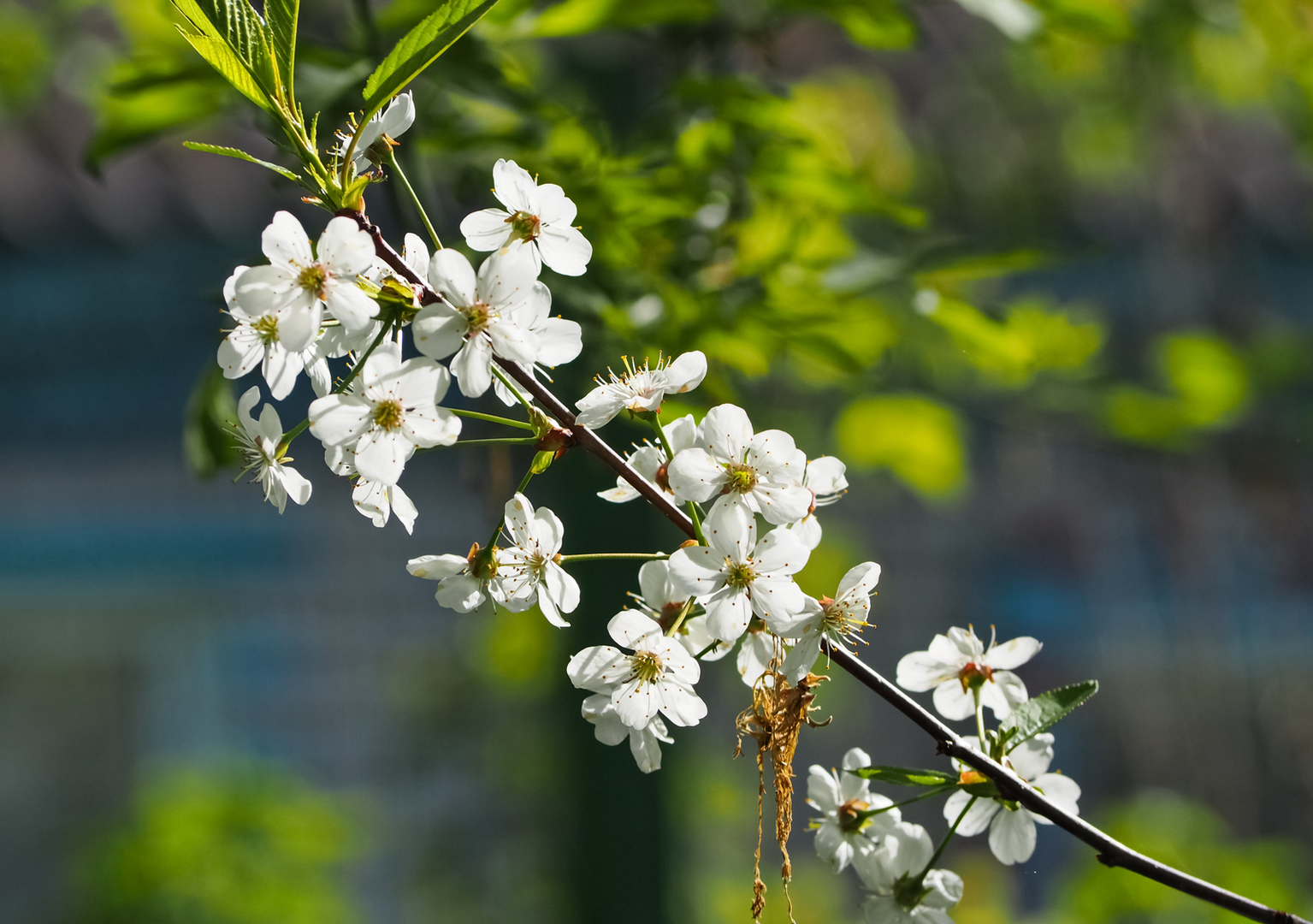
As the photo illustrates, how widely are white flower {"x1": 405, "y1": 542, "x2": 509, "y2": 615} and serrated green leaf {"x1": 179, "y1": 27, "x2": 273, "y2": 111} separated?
0.18m

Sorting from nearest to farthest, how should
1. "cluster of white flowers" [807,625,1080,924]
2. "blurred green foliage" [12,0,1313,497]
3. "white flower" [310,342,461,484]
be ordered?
"white flower" [310,342,461,484] → "cluster of white flowers" [807,625,1080,924] → "blurred green foliage" [12,0,1313,497]

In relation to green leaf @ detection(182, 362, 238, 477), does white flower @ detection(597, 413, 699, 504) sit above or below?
above

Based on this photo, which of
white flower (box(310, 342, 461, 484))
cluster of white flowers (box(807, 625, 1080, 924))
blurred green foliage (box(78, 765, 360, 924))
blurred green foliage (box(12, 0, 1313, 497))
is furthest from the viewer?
blurred green foliage (box(78, 765, 360, 924))

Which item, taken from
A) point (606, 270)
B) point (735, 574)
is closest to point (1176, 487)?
point (606, 270)

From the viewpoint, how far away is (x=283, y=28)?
1.28 feet

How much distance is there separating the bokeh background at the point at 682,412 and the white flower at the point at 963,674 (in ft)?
0.85

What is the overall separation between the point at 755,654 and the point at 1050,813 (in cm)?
12

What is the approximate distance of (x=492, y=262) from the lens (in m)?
0.35

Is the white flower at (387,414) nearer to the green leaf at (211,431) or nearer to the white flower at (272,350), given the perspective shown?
the white flower at (272,350)

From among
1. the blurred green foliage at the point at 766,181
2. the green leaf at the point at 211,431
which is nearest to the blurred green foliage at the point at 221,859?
the blurred green foliage at the point at 766,181

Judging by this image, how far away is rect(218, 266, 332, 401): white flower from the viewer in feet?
1.15

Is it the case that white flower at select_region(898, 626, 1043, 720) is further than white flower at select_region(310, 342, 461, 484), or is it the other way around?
white flower at select_region(898, 626, 1043, 720)

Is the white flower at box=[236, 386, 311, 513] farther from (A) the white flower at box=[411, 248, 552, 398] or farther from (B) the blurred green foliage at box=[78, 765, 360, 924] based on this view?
(B) the blurred green foliage at box=[78, 765, 360, 924]

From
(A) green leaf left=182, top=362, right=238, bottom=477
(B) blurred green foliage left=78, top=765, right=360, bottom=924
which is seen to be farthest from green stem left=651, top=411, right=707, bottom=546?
(B) blurred green foliage left=78, top=765, right=360, bottom=924
